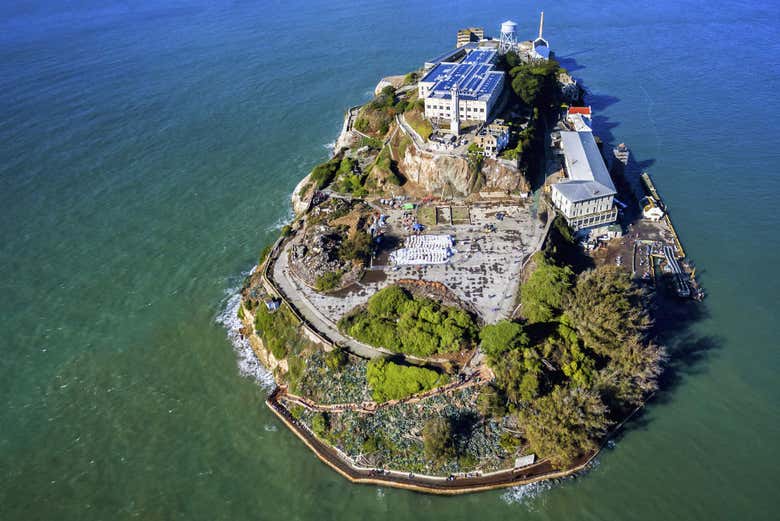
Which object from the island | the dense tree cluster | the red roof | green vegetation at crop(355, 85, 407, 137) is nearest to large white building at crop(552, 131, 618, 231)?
the island

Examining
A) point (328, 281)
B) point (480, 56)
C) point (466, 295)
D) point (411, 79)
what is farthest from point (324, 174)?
point (480, 56)

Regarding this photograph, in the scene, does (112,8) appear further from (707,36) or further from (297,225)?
(707,36)

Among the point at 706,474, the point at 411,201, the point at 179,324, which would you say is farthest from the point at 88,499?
the point at 706,474

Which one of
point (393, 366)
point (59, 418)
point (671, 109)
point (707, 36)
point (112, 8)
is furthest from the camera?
point (112, 8)

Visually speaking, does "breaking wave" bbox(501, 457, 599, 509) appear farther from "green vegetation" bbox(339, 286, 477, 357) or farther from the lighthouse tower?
the lighthouse tower

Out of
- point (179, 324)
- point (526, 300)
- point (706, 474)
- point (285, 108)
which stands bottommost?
point (706, 474)

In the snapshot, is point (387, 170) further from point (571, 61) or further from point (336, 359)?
point (571, 61)
